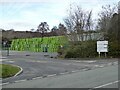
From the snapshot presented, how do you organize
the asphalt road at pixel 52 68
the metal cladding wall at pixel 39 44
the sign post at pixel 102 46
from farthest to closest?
1. the metal cladding wall at pixel 39 44
2. the sign post at pixel 102 46
3. the asphalt road at pixel 52 68

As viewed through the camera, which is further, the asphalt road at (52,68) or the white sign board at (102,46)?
the white sign board at (102,46)

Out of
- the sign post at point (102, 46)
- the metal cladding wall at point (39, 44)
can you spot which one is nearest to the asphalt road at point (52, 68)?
the sign post at point (102, 46)

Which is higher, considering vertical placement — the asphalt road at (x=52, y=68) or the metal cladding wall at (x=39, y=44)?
the metal cladding wall at (x=39, y=44)

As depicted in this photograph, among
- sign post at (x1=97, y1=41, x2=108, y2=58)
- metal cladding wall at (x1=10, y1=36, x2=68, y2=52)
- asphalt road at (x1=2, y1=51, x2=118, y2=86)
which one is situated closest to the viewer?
asphalt road at (x1=2, y1=51, x2=118, y2=86)

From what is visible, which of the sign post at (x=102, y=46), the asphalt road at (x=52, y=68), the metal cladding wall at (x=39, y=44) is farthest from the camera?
the metal cladding wall at (x=39, y=44)

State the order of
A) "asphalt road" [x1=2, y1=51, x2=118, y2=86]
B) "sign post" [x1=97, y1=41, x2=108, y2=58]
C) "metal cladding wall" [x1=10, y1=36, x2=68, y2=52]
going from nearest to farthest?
"asphalt road" [x1=2, y1=51, x2=118, y2=86] → "sign post" [x1=97, y1=41, x2=108, y2=58] → "metal cladding wall" [x1=10, y1=36, x2=68, y2=52]

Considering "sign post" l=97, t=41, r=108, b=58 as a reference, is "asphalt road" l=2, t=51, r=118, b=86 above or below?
below

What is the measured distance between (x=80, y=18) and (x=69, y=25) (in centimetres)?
184

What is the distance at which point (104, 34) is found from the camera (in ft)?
130

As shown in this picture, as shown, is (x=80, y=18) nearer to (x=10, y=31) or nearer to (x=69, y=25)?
(x=69, y=25)

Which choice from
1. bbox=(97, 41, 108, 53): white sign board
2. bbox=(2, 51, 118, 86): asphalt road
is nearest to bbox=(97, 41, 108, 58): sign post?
bbox=(97, 41, 108, 53): white sign board

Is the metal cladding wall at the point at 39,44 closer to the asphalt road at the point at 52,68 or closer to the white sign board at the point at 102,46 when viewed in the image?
the white sign board at the point at 102,46

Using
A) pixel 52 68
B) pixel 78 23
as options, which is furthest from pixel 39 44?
pixel 52 68

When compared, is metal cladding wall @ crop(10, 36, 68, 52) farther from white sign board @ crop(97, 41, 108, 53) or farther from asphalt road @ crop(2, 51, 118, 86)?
asphalt road @ crop(2, 51, 118, 86)
